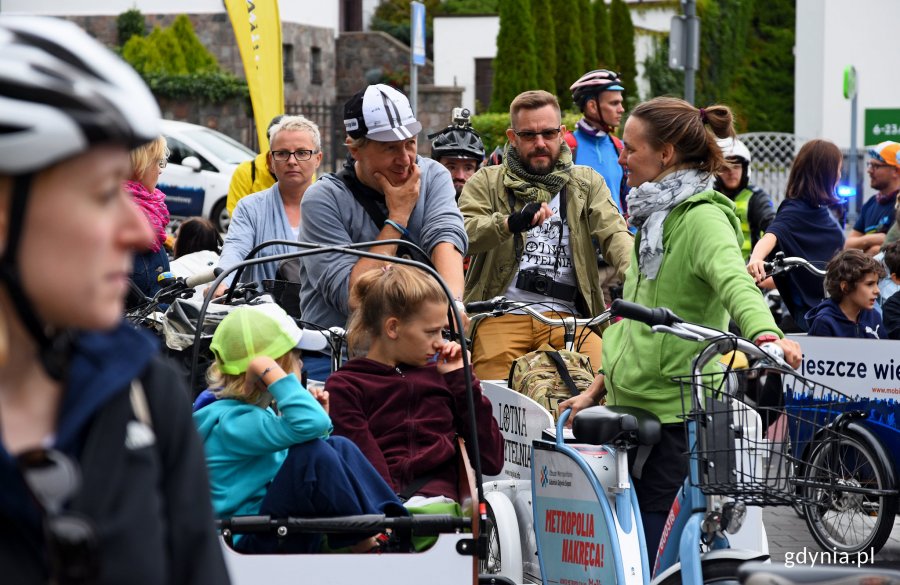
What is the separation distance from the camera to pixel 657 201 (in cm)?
474

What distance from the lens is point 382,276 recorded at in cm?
493

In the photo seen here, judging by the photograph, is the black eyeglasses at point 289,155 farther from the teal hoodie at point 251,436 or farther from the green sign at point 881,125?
the green sign at point 881,125

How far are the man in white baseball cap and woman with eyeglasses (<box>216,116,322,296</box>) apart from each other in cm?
151

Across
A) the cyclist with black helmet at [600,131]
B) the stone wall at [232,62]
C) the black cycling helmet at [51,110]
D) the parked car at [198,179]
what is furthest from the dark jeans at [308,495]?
the stone wall at [232,62]

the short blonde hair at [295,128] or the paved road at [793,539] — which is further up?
the short blonde hair at [295,128]

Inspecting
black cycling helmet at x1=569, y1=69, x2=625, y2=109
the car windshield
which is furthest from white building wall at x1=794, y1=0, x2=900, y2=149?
black cycling helmet at x1=569, y1=69, x2=625, y2=109

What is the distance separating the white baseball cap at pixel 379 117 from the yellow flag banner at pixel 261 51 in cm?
978

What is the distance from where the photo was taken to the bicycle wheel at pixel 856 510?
24.0 feet

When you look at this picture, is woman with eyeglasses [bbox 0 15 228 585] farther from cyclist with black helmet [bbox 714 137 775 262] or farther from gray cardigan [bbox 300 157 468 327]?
cyclist with black helmet [bbox 714 137 775 262]

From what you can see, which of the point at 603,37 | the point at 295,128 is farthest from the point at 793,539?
the point at 603,37

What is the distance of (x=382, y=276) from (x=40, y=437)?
10.5 feet

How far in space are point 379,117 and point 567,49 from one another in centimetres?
3352

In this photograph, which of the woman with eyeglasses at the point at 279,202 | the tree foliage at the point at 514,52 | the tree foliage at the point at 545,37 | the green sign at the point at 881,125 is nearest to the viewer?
the woman with eyeglasses at the point at 279,202

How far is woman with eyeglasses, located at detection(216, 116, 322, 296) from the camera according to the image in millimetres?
7027
